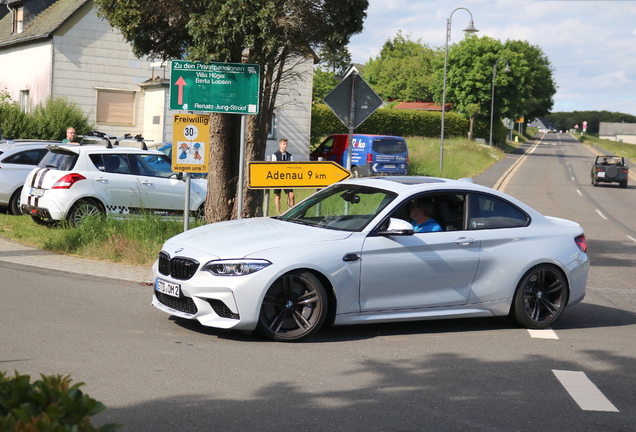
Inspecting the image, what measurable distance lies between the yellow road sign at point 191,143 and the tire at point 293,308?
169 inches

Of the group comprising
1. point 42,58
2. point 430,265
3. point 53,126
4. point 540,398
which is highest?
point 42,58

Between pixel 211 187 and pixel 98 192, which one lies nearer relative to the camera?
pixel 211 187

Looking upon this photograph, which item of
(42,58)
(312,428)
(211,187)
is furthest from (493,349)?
(42,58)

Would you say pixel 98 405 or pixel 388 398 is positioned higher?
pixel 98 405

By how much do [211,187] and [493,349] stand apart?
6.70 meters

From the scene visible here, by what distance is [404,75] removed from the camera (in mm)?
113750

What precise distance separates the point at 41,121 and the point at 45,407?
27.3m

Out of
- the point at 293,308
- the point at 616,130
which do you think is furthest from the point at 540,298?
the point at 616,130

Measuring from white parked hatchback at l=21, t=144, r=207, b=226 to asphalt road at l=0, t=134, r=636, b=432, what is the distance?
4.47 metres

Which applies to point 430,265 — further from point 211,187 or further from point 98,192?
point 98,192

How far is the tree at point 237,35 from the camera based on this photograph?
38.3ft

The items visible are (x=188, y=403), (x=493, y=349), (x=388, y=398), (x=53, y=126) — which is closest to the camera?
(x=188, y=403)

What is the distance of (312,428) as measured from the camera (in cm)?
460

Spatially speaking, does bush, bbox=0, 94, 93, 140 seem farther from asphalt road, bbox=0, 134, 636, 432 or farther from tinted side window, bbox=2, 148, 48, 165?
asphalt road, bbox=0, 134, 636, 432
